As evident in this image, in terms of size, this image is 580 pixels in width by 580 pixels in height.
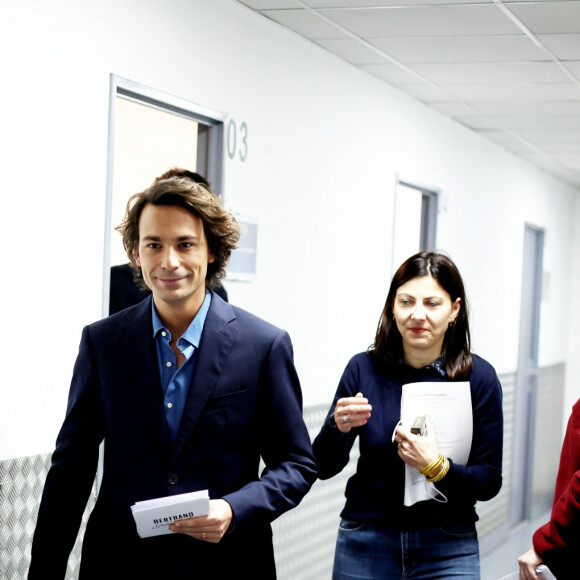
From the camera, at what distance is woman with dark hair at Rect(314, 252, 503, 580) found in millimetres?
2473

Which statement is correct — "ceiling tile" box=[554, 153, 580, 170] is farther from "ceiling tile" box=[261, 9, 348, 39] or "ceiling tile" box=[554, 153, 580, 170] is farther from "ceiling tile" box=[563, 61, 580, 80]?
"ceiling tile" box=[261, 9, 348, 39]

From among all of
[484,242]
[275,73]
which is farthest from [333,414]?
[484,242]

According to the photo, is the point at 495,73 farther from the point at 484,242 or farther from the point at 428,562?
the point at 428,562

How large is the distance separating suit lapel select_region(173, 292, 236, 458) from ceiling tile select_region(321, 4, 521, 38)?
2.18 m

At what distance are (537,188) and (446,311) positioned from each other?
19.8ft

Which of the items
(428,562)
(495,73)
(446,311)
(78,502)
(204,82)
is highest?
(495,73)

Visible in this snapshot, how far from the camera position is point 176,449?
1854mm

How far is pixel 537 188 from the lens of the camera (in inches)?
327

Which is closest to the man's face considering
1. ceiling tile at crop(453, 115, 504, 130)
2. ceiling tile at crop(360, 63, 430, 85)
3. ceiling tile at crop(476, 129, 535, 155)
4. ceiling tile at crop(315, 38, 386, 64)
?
ceiling tile at crop(315, 38, 386, 64)

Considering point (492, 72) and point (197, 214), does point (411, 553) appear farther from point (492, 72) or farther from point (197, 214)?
point (492, 72)

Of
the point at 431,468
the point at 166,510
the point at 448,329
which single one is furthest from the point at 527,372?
the point at 166,510

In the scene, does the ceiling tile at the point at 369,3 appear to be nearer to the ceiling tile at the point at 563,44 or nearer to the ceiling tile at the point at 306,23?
the ceiling tile at the point at 306,23

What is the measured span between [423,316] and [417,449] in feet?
1.20

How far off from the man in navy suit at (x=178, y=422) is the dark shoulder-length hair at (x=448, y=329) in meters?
0.72
